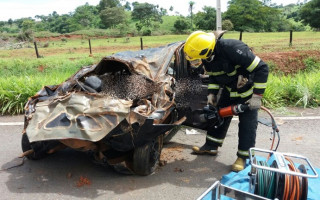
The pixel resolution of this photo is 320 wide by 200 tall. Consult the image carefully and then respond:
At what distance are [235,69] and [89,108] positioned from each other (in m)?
1.85

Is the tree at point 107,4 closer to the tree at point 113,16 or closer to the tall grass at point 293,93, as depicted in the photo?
the tree at point 113,16

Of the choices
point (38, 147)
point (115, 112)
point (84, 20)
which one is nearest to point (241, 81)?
point (115, 112)

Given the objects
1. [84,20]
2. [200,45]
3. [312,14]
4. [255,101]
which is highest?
[84,20]

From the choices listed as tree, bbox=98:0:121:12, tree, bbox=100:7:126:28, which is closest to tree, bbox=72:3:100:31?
tree, bbox=100:7:126:28

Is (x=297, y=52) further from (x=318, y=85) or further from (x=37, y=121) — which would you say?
(x=37, y=121)

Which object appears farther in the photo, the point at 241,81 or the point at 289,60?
the point at 289,60

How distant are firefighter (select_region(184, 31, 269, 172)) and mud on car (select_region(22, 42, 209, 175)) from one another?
0.56 m

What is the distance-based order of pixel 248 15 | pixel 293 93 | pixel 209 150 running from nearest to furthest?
1. pixel 209 150
2. pixel 293 93
3. pixel 248 15

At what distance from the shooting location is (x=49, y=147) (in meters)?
3.62

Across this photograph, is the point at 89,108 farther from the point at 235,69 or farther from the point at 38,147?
the point at 235,69

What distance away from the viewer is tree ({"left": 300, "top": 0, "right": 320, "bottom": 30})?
38781mm

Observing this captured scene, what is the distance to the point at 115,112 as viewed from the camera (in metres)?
2.99

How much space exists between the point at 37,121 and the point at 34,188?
0.79 m

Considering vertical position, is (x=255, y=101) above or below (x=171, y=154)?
above
